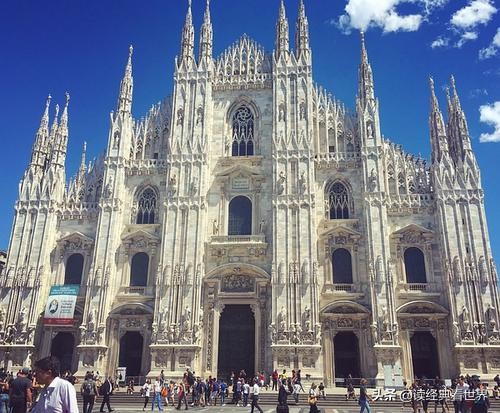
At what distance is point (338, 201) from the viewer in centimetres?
3428

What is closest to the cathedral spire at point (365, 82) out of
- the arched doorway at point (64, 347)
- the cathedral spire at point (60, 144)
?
the cathedral spire at point (60, 144)

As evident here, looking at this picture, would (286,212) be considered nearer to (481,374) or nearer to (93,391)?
(481,374)

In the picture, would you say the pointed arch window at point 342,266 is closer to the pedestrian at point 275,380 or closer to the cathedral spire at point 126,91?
the pedestrian at point 275,380


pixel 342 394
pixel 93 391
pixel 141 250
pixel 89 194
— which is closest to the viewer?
pixel 93 391

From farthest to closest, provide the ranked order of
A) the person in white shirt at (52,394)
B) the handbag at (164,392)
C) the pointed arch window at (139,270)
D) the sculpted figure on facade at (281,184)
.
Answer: the pointed arch window at (139,270), the sculpted figure on facade at (281,184), the handbag at (164,392), the person in white shirt at (52,394)

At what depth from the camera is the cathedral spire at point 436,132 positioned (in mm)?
33844

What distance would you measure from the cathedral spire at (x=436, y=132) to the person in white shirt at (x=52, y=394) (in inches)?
1272

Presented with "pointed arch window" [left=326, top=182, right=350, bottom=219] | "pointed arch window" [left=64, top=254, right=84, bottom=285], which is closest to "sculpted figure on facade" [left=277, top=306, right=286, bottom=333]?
"pointed arch window" [left=326, top=182, right=350, bottom=219]

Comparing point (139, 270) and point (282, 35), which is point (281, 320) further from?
point (282, 35)

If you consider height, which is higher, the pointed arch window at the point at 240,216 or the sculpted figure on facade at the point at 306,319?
the pointed arch window at the point at 240,216

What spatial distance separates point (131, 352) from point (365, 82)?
25424 millimetres

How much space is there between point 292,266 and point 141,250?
10868mm

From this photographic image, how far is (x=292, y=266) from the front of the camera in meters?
31.4

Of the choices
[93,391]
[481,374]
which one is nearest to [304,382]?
[481,374]
